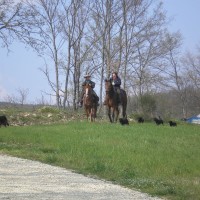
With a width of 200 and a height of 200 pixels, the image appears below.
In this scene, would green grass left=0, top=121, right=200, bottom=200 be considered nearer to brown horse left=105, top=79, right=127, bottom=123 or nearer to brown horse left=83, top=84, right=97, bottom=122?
brown horse left=105, top=79, right=127, bottom=123

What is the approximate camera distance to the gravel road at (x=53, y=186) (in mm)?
8250

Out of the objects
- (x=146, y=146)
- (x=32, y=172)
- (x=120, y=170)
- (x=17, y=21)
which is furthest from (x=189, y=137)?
(x=17, y=21)

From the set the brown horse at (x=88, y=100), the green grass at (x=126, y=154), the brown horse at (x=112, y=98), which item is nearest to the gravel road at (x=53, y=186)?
the green grass at (x=126, y=154)

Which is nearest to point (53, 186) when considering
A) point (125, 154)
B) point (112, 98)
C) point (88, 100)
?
point (125, 154)

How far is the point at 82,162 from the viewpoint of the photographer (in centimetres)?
1266

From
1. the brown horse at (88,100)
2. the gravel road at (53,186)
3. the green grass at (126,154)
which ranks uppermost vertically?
the brown horse at (88,100)

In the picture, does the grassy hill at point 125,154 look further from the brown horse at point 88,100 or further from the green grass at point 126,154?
the brown horse at point 88,100

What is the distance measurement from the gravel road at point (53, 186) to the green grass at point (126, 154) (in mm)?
580

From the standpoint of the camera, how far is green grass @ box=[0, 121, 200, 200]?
1000cm

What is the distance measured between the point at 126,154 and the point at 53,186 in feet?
15.8

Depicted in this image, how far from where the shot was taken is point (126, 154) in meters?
13.7

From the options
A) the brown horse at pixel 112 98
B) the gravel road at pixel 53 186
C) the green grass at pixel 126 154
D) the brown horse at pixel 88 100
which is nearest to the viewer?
the gravel road at pixel 53 186

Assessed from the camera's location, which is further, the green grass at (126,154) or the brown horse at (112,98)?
the brown horse at (112,98)

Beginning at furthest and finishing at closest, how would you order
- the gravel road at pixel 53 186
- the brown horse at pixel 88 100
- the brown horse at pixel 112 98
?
the brown horse at pixel 88 100, the brown horse at pixel 112 98, the gravel road at pixel 53 186
